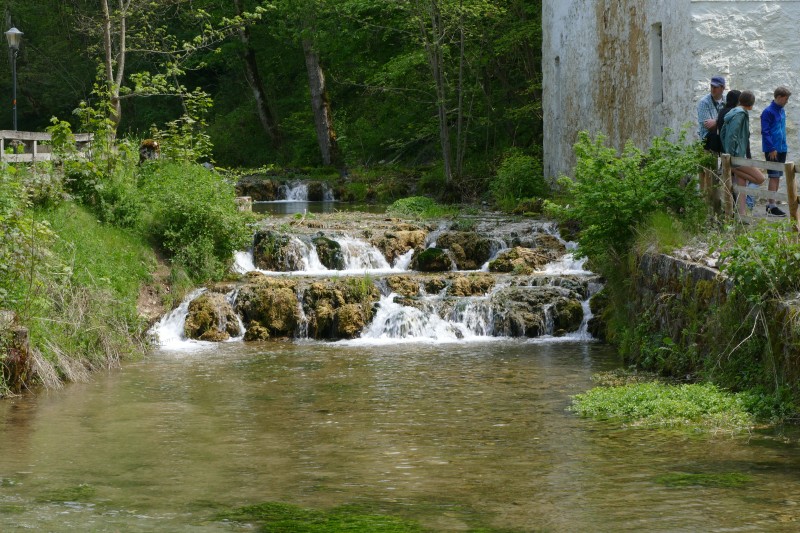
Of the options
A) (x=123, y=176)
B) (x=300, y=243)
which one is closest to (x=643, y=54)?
(x=300, y=243)

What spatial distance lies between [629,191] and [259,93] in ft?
89.0

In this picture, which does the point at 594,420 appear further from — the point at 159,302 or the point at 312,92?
the point at 312,92

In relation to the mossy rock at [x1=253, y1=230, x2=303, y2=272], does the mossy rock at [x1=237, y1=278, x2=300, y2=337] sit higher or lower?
lower

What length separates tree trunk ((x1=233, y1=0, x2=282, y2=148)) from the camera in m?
39.2

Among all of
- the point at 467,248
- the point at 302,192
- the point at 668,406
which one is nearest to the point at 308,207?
the point at 302,192

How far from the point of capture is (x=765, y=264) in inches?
433

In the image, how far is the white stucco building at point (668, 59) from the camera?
1762 centimetres

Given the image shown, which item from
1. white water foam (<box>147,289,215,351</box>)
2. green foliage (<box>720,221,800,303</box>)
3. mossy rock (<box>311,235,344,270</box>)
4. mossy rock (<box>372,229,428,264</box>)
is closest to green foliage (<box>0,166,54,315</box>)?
white water foam (<box>147,289,215,351</box>)

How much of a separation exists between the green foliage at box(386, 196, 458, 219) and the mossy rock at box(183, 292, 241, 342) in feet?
26.4

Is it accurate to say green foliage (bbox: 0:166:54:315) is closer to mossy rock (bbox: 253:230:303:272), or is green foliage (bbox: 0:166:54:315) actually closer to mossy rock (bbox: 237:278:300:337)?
mossy rock (bbox: 237:278:300:337)

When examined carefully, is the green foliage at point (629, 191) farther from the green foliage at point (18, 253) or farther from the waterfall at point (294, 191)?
the waterfall at point (294, 191)

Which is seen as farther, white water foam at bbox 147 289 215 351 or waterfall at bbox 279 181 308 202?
waterfall at bbox 279 181 308 202

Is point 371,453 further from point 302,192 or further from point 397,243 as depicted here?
point 302,192

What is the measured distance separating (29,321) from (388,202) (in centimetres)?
1851
